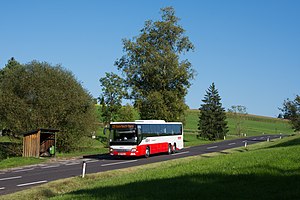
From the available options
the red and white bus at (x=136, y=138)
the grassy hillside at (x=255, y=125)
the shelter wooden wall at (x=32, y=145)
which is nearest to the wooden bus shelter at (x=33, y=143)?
the shelter wooden wall at (x=32, y=145)

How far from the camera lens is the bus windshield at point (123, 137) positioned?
2988 centimetres

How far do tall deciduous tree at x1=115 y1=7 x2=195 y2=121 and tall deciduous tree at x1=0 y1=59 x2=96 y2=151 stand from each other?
10.7 m

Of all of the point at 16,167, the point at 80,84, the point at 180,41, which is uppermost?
the point at 180,41

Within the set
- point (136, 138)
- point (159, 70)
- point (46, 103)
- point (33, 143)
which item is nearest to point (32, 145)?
point (33, 143)

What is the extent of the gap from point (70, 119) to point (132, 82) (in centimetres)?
1420

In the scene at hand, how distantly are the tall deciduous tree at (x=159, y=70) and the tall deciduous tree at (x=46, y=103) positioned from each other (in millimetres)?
10749

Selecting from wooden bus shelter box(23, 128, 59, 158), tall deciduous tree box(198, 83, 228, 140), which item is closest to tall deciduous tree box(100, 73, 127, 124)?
wooden bus shelter box(23, 128, 59, 158)

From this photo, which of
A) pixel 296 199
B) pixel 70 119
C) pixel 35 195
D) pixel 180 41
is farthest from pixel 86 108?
pixel 296 199

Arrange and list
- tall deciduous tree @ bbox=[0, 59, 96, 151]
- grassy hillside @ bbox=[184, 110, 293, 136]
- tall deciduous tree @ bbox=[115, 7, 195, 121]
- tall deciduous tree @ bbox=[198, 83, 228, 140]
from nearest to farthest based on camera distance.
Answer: tall deciduous tree @ bbox=[0, 59, 96, 151]
tall deciduous tree @ bbox=[115, 7, 195, 121]
tall deciduous tree @ bbox=[198, 83, 228, 140]
grassy hillside @ bbox=[184, 110, 293, 136]

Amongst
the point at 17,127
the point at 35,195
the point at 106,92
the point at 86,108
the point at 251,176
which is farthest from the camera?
the point at 106,92

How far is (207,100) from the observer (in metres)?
77.6

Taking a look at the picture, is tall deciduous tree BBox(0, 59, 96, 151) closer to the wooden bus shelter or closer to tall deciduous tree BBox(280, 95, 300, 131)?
the wooden bus shelter

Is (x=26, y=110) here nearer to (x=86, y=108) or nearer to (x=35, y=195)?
(x=86, y=108)

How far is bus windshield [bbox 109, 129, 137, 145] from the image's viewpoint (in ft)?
98.0
